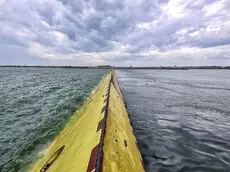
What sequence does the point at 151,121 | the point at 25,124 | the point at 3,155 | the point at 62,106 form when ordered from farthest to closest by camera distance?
the point at 62,106 < the point at 151,121 < the point at 25,124 < the point at 3,155

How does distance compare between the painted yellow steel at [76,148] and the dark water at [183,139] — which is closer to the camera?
the painted yellow steel at [76,148]

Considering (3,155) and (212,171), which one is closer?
(212,171)

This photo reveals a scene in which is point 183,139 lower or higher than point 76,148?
lower

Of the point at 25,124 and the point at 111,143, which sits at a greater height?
the point at 111,143

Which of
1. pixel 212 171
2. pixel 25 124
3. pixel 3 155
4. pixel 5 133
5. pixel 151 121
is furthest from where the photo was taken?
pixel 151 121

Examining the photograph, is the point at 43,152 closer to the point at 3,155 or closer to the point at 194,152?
the point at 3,155

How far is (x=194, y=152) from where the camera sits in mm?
5754

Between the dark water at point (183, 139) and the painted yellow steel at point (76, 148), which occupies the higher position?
the painted yellow steel at point (76, 148)

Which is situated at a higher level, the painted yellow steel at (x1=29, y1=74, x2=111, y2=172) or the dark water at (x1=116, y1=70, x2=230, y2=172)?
the painted yellow steel at (x1=29, y1=74, x2=111, y2=172)

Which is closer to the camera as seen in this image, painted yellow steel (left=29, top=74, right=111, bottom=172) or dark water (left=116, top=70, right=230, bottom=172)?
painted yellow steel (left=29, top=74, right=111, bottom=172)

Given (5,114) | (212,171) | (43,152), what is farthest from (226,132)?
(5,114)

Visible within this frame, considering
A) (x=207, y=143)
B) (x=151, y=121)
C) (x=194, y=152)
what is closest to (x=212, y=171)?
(x=194, y=152)

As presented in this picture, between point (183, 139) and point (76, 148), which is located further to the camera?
point (183, 139)

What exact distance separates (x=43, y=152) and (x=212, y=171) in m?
5.38
